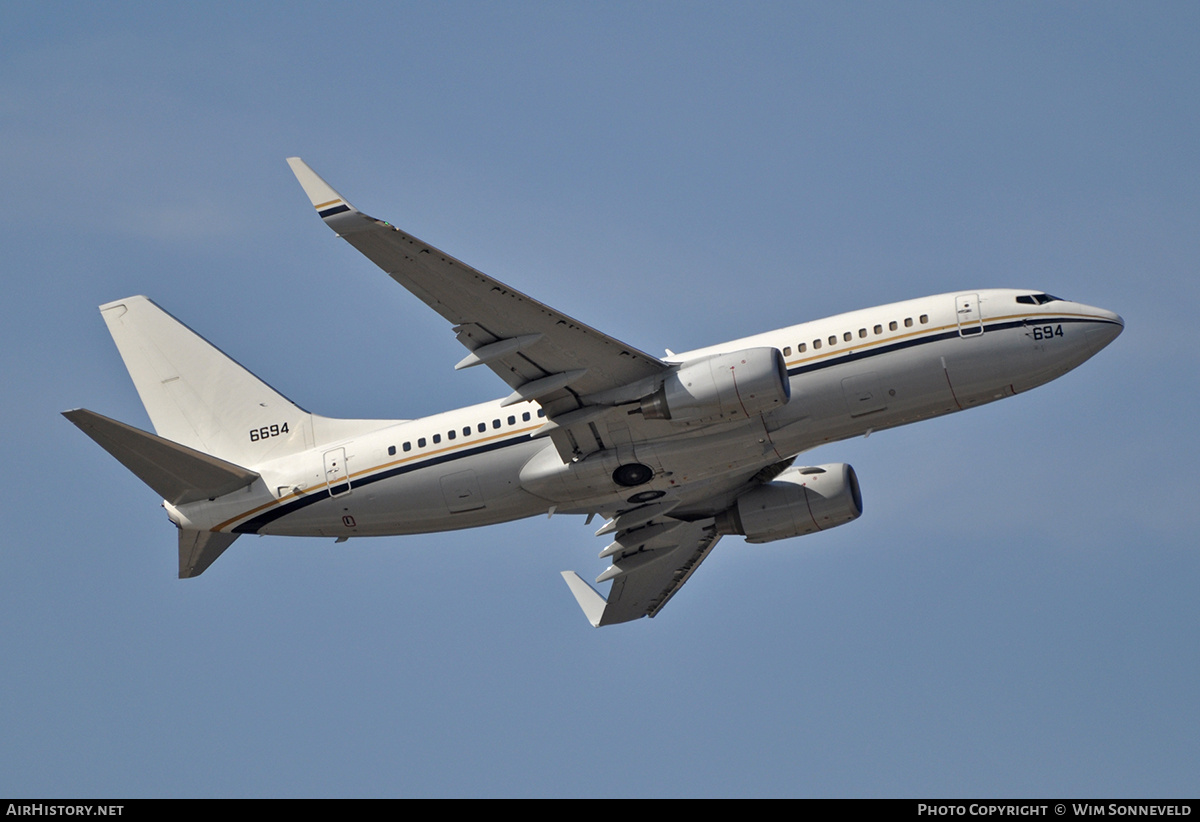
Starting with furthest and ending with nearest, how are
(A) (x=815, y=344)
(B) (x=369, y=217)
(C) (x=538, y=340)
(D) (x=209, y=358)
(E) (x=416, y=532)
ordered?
(D) (x=209, y=358)
(E) (x=416, y=532)
(A) (x=815, y=344)
(C) (x=538, y=340)
(B) (x=369, y=217)

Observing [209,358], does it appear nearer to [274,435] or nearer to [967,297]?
[274,435]

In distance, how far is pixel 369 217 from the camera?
33.0 m

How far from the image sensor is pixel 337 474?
4216 centimetres

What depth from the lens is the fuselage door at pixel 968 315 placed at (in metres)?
39.7

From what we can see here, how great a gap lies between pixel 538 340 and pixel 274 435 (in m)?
12.2

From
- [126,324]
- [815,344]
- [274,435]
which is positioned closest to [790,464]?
[815,344]

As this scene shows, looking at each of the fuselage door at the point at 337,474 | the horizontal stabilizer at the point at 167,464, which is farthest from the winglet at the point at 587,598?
the horizontal stabilizer at the point at 167,464

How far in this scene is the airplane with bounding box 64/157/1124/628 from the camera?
37.9 meters

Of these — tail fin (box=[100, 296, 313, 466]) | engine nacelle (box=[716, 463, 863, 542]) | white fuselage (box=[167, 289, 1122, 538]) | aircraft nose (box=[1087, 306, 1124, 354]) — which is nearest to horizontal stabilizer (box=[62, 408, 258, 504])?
white fuselage (box=[167, 289, 1122, 538])

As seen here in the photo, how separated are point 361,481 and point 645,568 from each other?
484 inches

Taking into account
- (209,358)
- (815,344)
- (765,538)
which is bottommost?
(765,538)

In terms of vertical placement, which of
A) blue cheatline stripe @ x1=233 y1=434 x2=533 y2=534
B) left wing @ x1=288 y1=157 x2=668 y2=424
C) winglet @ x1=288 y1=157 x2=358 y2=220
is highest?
winglet @ x1=288 y1=157 x2=358 y2=220

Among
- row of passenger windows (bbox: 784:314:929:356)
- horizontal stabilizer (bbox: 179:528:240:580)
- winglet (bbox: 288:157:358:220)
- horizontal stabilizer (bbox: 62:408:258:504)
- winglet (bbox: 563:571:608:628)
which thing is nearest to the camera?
winglet (bbox: 288:157:358:220)

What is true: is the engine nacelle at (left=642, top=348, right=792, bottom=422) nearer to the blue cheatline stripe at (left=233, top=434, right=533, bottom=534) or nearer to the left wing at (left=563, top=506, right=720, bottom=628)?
the blue cheatline stripe at (left=233, top=434, right=533, bottom=534)
